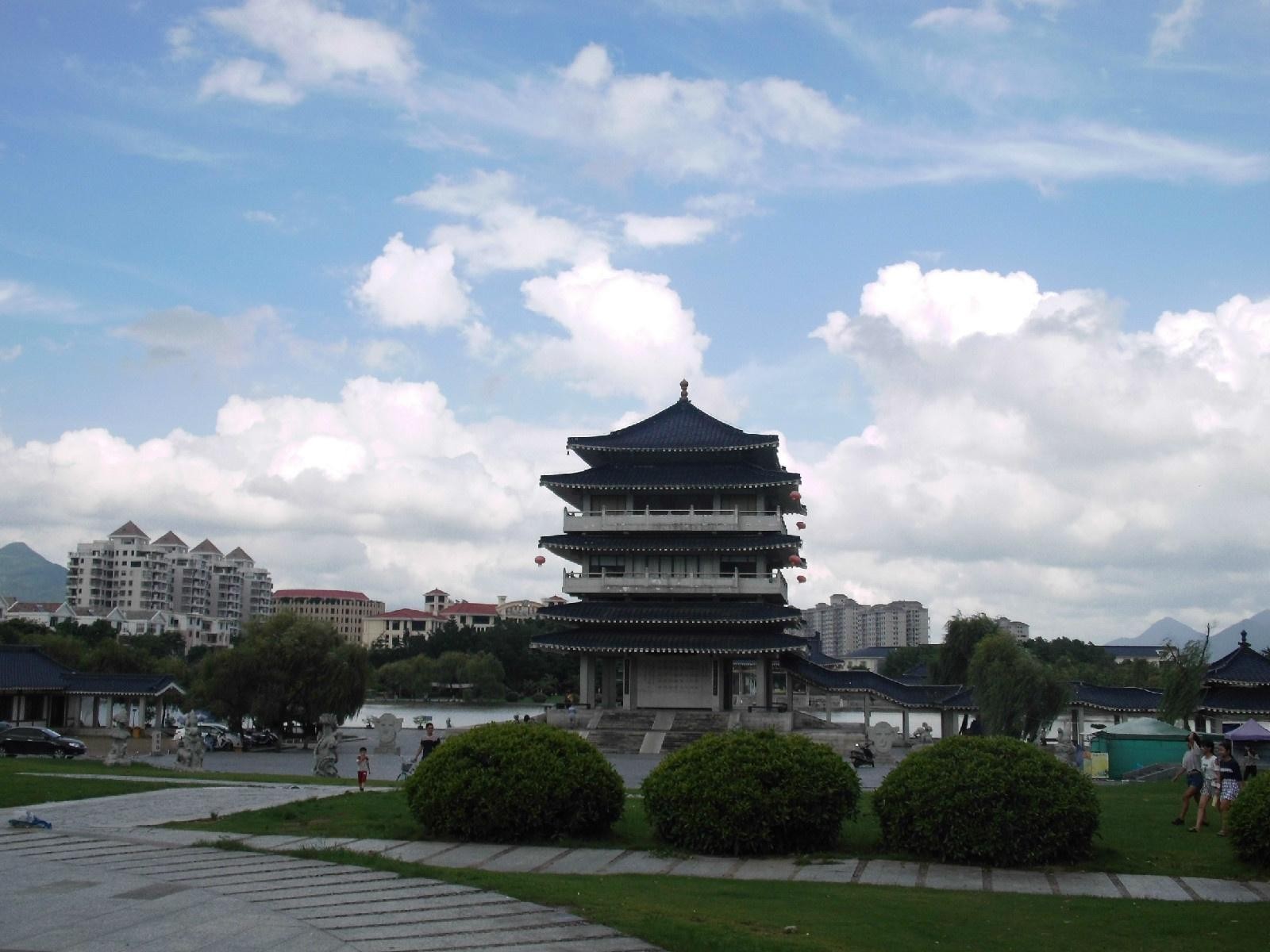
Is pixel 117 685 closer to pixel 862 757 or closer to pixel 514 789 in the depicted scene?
pixel 862 757

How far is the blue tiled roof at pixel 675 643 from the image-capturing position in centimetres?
4928

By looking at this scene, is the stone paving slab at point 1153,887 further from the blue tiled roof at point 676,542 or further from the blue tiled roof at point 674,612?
the blue tiled roof at point 676,542

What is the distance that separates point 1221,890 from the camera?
14.3m

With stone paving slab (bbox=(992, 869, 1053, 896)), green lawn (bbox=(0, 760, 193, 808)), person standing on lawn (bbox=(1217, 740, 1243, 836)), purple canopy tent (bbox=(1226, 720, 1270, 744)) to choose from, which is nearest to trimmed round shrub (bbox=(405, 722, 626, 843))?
stone paving slab (bbox=(992, 869, 1053, 896))

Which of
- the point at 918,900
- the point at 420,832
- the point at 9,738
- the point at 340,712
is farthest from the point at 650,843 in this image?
the point at 340,712

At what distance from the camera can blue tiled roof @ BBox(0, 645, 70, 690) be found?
173ft

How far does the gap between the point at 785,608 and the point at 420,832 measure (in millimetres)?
34255

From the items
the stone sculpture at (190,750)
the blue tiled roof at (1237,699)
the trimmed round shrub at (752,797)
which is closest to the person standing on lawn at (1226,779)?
the trimmed round shrub at (752,797)

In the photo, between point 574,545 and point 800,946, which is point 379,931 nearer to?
point 800,946

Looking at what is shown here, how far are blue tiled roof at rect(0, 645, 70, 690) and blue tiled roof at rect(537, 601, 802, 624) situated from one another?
23.3 meters

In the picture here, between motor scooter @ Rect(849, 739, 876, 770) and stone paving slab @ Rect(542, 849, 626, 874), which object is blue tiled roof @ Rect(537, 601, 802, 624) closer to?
motor scooter @ Rect(849, 739, 876, 770)

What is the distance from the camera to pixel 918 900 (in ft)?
43.5

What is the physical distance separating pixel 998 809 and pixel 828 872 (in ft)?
8.33

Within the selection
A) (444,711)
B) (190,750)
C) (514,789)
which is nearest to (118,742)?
(190,750)
